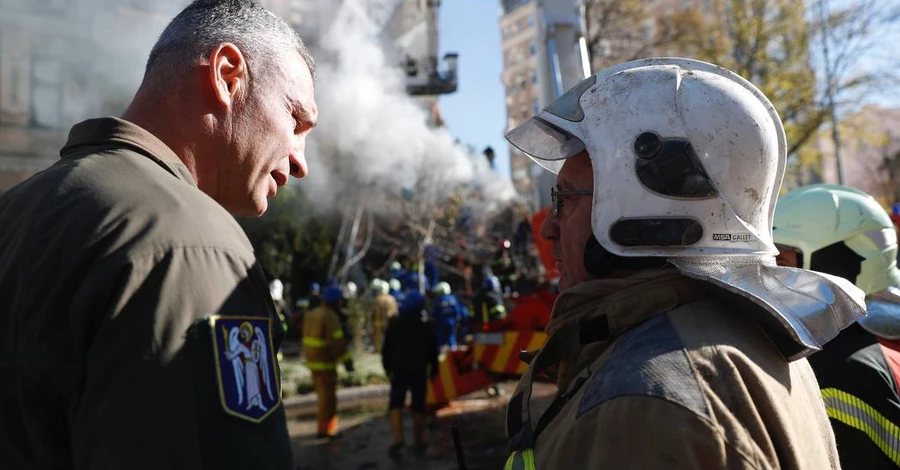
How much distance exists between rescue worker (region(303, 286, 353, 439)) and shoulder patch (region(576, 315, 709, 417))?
6930mm

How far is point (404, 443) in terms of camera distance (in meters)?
7.78

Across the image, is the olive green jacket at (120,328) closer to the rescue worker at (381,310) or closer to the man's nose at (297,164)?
the man's nose at (297,164)

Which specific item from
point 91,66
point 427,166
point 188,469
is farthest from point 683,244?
point 427,166

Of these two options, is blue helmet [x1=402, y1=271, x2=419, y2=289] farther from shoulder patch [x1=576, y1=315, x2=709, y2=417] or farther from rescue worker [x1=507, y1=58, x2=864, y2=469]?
shoulder patch [x1=576, y1=315, x2=709, y2=417]

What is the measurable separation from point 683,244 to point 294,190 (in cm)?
2031

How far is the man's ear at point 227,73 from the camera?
4.62 feet

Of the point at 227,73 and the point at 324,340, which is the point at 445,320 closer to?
the point at 324,340

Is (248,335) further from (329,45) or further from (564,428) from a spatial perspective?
(329,45)

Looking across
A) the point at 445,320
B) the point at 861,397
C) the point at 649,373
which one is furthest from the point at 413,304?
the point at 649,373

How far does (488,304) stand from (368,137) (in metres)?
10.6

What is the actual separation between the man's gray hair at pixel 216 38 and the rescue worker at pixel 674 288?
71 centimetres

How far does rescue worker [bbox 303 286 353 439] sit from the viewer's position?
7.82 metres

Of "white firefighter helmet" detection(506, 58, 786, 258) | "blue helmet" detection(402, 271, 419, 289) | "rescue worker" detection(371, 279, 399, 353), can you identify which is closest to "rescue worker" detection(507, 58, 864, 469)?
"white firefighter helmet" detection(506, 58, 786, 258)

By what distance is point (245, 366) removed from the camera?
1.08 meters
